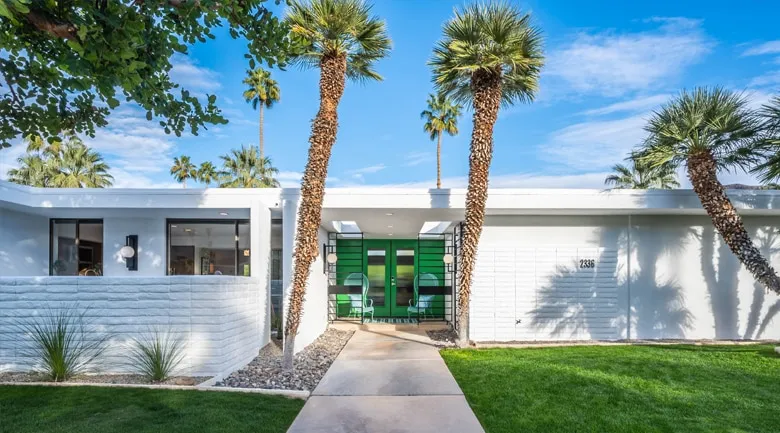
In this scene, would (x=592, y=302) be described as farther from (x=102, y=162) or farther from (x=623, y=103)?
(x=102, y=162)

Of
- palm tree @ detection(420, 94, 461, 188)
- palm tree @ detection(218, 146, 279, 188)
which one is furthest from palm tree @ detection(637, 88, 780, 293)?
palm tree @ detection(218, 146, 279, 188)

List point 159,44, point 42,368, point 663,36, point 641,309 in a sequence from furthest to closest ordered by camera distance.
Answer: point 663,36
point 641,309
point 42,368
point 159,44

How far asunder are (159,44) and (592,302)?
9656 mm

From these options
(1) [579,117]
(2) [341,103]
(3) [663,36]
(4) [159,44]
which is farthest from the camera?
(1) [579,117]

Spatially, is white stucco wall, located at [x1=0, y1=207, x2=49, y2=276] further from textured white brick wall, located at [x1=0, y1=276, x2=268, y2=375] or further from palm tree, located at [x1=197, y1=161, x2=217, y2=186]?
palm tree, located at [x1=197, y1=161, x2=217, y2=186]

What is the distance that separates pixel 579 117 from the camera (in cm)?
1537

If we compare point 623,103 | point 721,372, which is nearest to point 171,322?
point 721,372

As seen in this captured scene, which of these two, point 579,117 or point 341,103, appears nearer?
point 341,103

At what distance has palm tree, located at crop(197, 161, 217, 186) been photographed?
105 ft

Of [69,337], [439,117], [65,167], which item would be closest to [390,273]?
[69,337]

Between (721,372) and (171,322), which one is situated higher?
(171,322)

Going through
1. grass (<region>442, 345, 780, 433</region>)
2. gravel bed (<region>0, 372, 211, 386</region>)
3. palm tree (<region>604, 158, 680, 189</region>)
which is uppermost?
palm tree (<region>604, 158, 680, 189</region>)

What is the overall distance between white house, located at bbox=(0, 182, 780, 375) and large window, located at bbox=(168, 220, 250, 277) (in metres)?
0.03

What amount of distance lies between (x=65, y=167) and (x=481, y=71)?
22.7 metres
